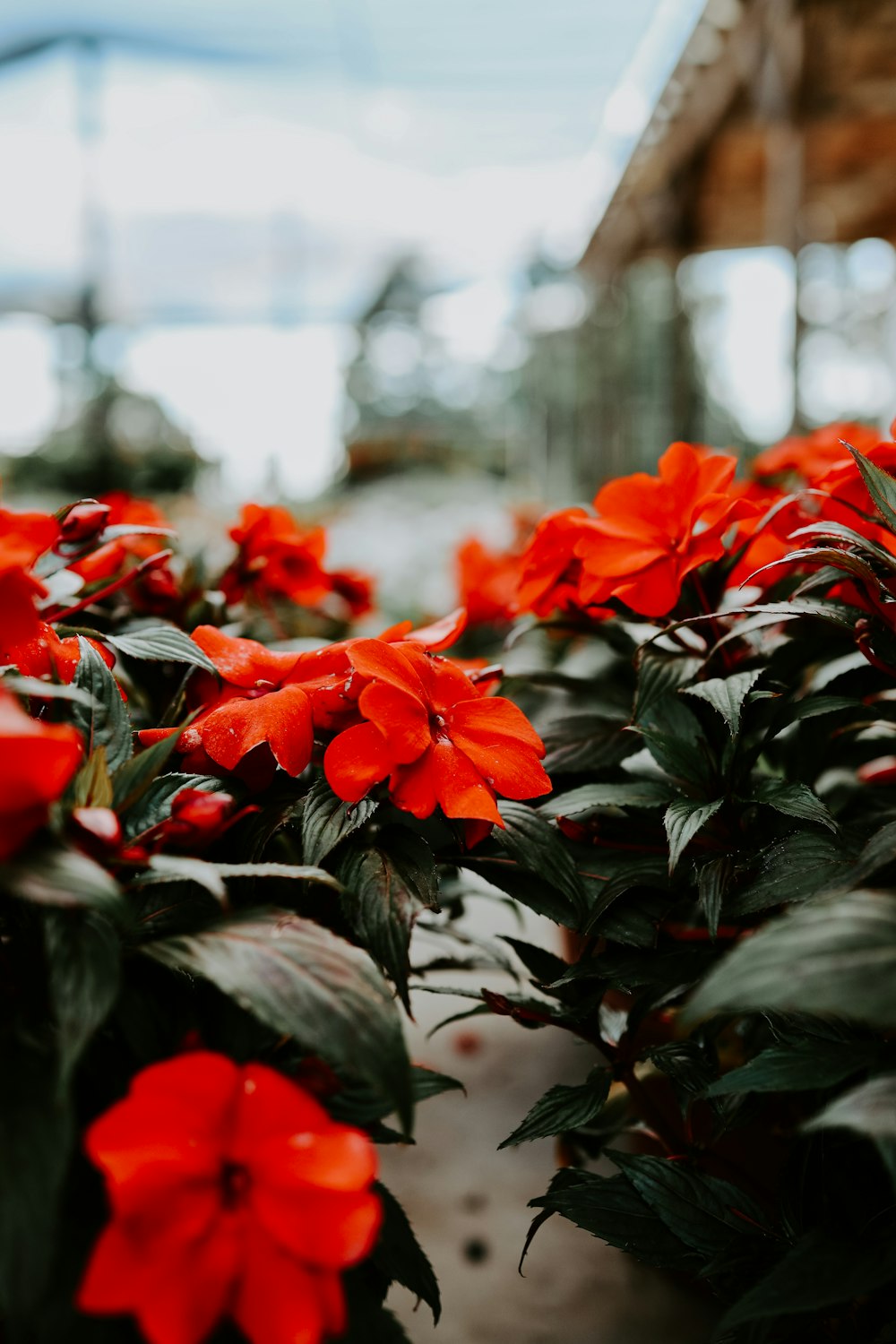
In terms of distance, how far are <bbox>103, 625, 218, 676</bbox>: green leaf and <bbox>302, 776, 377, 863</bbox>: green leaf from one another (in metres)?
0.15

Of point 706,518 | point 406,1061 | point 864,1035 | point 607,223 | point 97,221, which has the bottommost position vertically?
point 864,1035

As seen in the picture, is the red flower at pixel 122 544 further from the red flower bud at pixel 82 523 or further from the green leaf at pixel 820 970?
the green leaf at pixel 820 970

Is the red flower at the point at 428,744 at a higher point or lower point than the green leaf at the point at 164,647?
lower

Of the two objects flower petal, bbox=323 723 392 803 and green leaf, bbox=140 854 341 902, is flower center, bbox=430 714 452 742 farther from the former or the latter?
green leaf, bbox=140 854 341 902

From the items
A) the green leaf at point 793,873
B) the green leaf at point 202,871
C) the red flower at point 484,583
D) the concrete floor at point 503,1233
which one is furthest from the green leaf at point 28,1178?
the red flower at point 484,583

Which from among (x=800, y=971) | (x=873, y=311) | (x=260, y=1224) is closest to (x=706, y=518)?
(x=800, y=971)

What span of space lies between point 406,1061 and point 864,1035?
369mm

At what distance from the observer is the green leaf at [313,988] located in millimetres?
461

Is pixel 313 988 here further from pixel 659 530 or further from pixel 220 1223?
pixel 659 530

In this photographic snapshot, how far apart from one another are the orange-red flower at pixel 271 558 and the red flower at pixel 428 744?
0.37 meters

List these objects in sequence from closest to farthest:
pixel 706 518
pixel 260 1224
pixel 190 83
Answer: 1. pixel 260 1224
2. pixel 706 518
3. pixel 190 83

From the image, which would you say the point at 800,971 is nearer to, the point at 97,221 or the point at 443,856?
the point at 443,856

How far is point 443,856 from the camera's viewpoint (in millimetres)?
738

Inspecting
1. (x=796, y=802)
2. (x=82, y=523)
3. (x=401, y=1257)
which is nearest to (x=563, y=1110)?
(x=401, y=1257)
